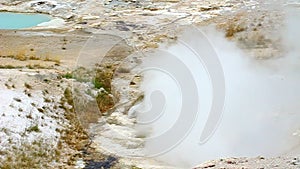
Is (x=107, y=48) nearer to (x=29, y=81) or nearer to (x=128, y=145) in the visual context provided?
(x=29, y=81)

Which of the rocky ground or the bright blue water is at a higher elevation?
the bright blue water

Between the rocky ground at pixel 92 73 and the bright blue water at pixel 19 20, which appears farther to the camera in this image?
the bright blue water at pixel 19 20

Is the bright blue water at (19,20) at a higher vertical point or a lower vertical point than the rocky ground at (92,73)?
higher

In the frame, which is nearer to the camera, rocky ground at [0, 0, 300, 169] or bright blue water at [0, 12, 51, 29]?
rocky ground at [0, 0, 300, 169]

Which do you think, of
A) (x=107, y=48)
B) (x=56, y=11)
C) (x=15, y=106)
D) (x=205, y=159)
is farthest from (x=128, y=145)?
(x=56, y=11)
